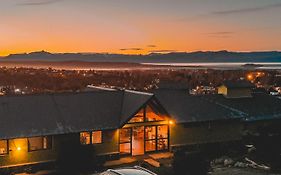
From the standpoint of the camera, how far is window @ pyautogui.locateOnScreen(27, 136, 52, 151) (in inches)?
931

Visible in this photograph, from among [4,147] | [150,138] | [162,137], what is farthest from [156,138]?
[4,147]

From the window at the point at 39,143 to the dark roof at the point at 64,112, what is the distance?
0.49 meters

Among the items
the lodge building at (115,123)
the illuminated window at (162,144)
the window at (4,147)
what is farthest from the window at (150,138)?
the window at (4,147)

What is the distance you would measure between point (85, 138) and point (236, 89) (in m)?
16.0

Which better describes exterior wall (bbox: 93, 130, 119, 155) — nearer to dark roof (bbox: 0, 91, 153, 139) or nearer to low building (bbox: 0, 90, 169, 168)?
low building (bbox: 0, 90, 169, 168)

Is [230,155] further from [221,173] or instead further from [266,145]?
[221,173]

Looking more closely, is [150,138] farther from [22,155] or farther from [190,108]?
[22,155]

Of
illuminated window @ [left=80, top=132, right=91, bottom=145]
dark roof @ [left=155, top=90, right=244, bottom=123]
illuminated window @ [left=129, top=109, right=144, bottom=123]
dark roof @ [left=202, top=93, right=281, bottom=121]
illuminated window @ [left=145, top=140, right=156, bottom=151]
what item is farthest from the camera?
dark roof @ [left=202, top=93, right=281, bottom=121]

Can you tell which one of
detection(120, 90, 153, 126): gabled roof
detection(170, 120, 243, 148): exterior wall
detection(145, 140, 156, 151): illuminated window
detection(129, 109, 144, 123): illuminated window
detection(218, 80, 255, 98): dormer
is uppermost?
detection(218, 80, 255, 98): dormer

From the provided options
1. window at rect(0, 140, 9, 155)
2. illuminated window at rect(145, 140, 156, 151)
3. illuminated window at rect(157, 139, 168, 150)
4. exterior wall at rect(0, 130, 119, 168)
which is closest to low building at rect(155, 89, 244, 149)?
illuminated window at rect(157, 139, 168, 150)

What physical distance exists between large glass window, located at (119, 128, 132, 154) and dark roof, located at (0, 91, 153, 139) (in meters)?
0.91

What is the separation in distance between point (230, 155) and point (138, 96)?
303 inches

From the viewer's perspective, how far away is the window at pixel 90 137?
82.7 feet

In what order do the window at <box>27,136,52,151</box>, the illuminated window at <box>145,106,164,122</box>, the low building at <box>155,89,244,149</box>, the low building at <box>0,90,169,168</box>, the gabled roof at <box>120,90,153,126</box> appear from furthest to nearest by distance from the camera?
the low building at <box>155,89,244,149</box> < the illuminated window at <box>145,106,164,122</box> < the gabled roof at <box>120,90,153,126</box> < the window at <box>27,136,52,151</box> < the low building at <box>0,90,169,168</box>
